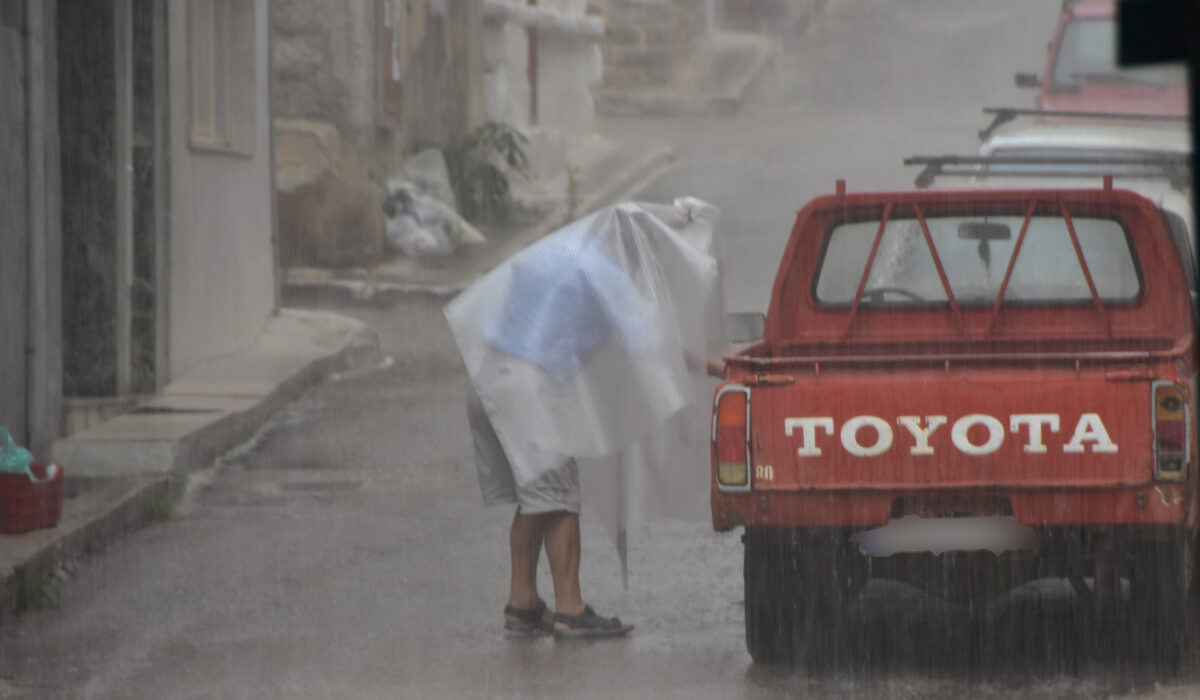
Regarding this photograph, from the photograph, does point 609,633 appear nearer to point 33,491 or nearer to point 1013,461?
point 1013,461

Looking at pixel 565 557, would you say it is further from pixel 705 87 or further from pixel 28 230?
pixel 705 87

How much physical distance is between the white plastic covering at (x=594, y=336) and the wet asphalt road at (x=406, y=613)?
2.51 ft

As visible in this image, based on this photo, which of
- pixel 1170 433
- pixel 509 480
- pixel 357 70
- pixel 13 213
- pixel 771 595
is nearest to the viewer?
pixel 1170 433

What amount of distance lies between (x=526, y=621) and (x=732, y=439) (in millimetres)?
1357

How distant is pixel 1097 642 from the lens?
19.8 ft

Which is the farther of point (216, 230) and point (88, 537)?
point (216, 230)

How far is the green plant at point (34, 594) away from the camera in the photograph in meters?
6.94

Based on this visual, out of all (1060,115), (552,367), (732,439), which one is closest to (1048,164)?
(1060,115)

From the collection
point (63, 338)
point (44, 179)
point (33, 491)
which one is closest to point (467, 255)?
point (63, 338)

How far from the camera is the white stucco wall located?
1180 cm

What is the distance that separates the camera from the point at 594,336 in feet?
20.5

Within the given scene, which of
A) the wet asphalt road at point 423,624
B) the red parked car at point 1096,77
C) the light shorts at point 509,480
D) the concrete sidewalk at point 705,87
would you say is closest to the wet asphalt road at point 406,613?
the wet asphalt road at point 423,624

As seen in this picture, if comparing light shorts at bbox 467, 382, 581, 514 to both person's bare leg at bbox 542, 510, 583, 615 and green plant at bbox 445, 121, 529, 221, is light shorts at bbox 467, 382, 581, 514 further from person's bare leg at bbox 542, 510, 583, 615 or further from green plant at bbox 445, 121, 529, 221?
green plant at bbox 445, 121, 529, 221

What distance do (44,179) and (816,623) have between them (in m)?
5.04
